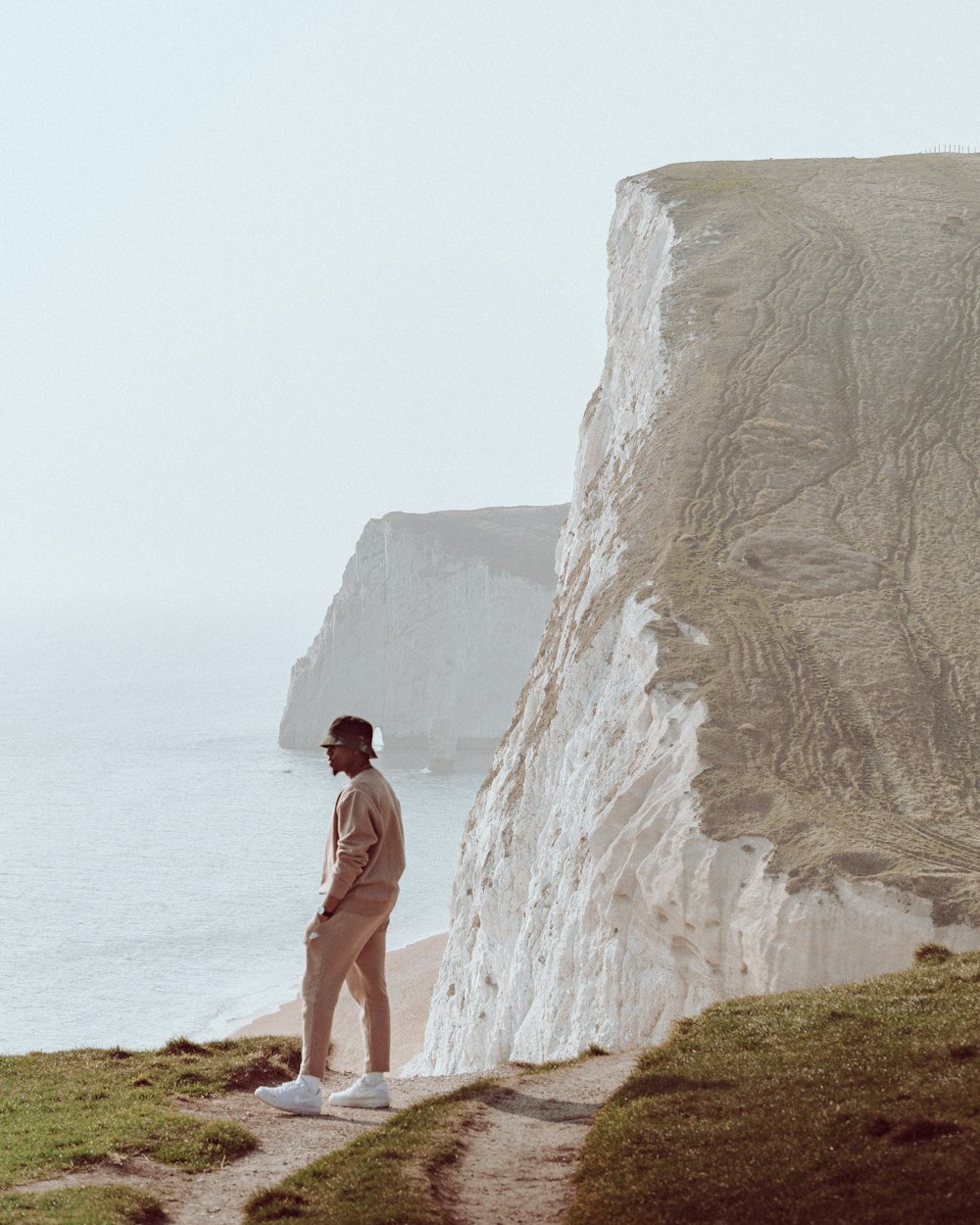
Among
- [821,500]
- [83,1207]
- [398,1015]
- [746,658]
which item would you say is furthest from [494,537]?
[83,1207]

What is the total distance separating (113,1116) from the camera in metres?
10.5

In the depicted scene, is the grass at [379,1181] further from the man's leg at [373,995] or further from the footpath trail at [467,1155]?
the man's leg at [373,995]

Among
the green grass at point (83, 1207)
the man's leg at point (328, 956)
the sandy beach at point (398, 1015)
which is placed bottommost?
the sandy beach at point (398, 1015)

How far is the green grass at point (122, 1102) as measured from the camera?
9359mm

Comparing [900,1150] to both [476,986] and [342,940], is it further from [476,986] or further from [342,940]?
[476,986]

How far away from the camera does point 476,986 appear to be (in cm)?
3094

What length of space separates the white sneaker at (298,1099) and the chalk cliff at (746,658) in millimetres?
8753

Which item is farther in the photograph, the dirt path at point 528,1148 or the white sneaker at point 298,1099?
the white sneaker at point 298,1099

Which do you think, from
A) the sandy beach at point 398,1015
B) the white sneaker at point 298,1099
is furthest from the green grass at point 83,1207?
the sandy beach at point 398,1015

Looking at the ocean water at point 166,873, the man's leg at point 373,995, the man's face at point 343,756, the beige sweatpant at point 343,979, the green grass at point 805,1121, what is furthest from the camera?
the ocean water at point 166,873

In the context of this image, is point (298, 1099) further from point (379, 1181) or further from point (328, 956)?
point (379, 1181)

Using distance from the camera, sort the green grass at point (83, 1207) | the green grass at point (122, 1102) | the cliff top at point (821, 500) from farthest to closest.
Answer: the cliff top at point (821, 500)
the green grass at point (122, 1102)
the green grass at point (83, 1207)

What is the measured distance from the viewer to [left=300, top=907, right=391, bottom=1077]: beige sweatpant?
1040cm

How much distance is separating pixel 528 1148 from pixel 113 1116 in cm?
339
